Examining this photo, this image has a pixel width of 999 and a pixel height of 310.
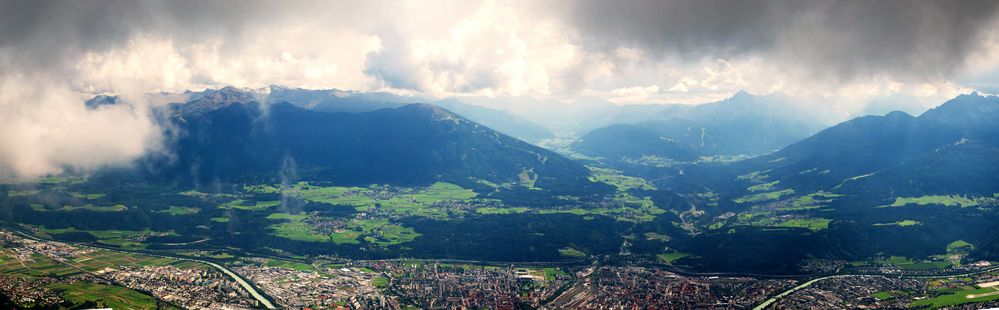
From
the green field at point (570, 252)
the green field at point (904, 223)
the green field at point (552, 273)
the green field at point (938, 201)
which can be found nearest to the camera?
the green field at point (552, 273)

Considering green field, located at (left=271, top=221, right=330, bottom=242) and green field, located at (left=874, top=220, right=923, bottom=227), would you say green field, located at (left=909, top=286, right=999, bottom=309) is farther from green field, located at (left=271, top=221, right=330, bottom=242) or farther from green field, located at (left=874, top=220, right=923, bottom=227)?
green field, located at (left=271, top=221, right=330, bottom=242)

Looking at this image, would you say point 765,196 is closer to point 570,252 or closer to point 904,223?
point 904,223

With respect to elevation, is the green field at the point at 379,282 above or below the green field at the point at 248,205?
below

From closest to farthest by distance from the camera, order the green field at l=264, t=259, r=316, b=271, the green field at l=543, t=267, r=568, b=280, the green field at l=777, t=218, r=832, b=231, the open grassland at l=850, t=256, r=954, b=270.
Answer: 1. the green field at l=543, t=267, r=568, b=280
2. the open grassland at l=850, t=256, r=954, b=270
3. the green field at l=264, t=259, r=316, b=271
4. the green field at l=777, t=218, r=832, b=231

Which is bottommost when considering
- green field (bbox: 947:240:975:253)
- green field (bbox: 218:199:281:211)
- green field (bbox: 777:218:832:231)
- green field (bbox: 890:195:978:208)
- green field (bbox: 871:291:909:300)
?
green field (bbox: 871:291:909:300)

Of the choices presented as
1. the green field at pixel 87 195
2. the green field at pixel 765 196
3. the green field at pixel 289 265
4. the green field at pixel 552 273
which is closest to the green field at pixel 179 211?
the green field at pixel 87 195

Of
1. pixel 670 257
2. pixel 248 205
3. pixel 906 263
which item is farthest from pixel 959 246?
pixel 248 205

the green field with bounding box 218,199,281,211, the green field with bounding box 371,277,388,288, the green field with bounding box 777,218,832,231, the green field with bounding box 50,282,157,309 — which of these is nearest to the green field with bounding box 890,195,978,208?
the green field with bounding box 777,218,832,231

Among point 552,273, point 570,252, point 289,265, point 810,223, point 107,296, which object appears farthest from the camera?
point 810,223

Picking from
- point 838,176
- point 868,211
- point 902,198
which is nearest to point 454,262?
point 868,211

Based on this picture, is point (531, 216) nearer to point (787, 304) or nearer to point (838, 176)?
point (787, 304)

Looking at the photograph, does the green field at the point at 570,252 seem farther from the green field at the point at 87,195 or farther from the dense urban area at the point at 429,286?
the green field at the point at 87,195
